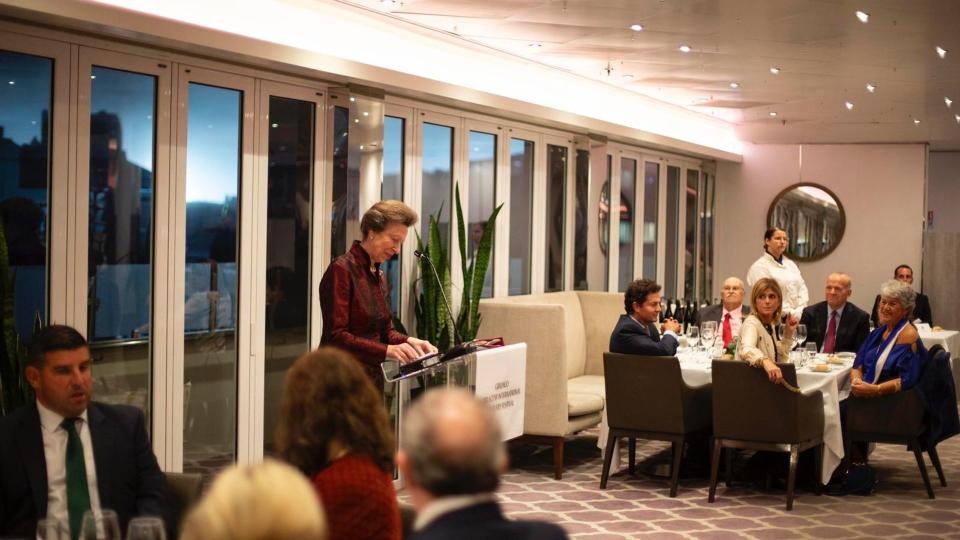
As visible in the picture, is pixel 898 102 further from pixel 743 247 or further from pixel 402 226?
pixel 402 226

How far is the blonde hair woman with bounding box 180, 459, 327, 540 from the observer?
151cm

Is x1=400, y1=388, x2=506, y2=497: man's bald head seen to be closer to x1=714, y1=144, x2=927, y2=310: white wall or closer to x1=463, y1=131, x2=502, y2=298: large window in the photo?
x1=463, y1=131, x2=502, y2=298: large window

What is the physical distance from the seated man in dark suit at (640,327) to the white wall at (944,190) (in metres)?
11.6

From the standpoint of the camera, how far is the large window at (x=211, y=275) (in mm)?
6059

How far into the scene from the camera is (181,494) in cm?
338

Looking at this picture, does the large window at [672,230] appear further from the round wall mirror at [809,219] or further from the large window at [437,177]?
the large window at [437,177]

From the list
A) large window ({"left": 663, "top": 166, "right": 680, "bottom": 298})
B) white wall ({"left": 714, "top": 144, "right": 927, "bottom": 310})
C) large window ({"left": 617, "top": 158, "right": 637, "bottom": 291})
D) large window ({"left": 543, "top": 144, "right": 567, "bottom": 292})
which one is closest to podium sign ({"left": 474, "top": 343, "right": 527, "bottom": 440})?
large window ({"left": 543, "top": 144, "right": 567, "bottom": 292})

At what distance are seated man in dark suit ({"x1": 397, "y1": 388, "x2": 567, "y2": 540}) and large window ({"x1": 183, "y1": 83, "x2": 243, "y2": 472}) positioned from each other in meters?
4.43

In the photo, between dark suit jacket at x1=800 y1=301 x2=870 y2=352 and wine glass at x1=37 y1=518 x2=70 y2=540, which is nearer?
wine glass at x1=37 y1=518 x2=70 y2=540

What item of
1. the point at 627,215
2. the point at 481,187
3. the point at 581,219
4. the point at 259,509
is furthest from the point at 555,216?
the point at 259,509

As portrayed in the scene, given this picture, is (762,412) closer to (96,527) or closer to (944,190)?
(96,527)

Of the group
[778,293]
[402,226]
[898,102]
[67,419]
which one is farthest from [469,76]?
[67,419]

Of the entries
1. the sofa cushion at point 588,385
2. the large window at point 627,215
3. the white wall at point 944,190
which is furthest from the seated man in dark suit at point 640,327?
the white wall at point 944,190

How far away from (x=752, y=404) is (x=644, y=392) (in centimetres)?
67
